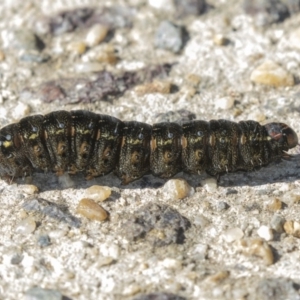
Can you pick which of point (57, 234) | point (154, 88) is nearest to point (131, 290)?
point (57, 234)

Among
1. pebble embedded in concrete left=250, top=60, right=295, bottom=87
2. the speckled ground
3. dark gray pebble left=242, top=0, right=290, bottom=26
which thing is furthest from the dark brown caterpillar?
dark gray pebble left=242, top=0, right=290, bottom=26

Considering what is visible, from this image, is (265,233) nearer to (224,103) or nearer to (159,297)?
(159,297)

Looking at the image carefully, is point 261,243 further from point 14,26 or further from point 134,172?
point 14,26

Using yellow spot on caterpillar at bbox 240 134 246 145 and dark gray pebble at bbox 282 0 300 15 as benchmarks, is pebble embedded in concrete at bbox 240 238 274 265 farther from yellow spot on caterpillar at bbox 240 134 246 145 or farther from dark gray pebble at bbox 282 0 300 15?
dark gray pebble at bbox 282 0 300 15

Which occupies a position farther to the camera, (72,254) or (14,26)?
(14,26)

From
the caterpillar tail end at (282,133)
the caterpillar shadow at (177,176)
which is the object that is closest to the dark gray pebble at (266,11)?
the caterpillar tail end at (282,133)

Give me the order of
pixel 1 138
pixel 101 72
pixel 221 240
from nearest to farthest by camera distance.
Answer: pixel 221 240 → pixel 1 138 → pixel 101 72

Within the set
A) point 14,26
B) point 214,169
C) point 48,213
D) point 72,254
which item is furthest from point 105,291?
point 14,26
